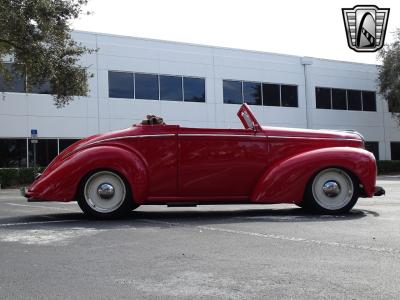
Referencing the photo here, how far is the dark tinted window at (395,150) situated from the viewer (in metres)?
40.5

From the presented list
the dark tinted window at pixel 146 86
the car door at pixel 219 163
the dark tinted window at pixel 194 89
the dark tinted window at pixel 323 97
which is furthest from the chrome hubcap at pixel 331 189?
the dark tinted window at pixel 323 97

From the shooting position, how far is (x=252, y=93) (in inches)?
1325

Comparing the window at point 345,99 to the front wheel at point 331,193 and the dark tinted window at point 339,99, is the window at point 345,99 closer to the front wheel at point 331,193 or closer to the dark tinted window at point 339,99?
the dark tinted window at point 339,99

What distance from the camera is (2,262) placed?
525cm

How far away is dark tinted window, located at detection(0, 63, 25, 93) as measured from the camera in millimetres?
25250

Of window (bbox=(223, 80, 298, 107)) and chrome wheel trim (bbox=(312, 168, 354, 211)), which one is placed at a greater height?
window (bbox=(223, 80, 298, 107))

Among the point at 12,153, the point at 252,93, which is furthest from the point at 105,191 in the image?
the point at 252,93

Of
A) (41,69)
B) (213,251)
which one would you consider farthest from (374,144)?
(213,251)

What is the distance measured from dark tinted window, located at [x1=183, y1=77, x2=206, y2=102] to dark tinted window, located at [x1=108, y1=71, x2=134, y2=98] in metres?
3.44

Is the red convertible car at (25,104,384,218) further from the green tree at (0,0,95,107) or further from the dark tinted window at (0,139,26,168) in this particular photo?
the dark tinted window at (0,139,26,168)

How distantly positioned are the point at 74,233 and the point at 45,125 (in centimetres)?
2049

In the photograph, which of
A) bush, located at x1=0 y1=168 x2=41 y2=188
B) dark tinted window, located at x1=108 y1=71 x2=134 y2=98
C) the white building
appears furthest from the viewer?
dark tinted window, located at x1=108 y1=71 x2=134 y2=98

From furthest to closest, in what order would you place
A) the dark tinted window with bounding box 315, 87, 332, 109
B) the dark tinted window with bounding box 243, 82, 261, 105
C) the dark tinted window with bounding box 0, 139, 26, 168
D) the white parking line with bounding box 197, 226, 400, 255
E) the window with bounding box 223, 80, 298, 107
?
the dark tinted window with bounding box 315, 87, 332, 109 → the dark tinted window with bounding box 243, 82, 261, 105 → the window with bounding box 223, 80, 298, 107 → the dark tinted window with bounding box 0, 139, 26, 168 → the white parking line with bounding box 197, 226, 400, 255

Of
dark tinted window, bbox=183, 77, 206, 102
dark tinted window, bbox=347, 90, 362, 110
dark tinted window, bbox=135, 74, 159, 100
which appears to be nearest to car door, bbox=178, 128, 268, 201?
dark tinted window, bbox=135, 74, 159, 100
